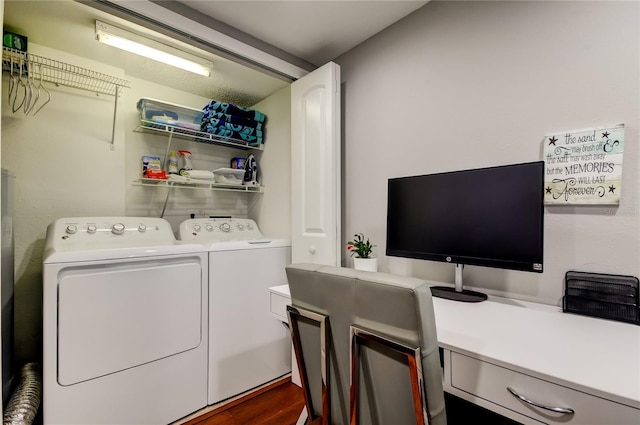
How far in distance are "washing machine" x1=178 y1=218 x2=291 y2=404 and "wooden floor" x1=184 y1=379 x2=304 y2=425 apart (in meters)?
0.08

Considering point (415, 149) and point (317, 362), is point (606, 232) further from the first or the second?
point (317, 362)

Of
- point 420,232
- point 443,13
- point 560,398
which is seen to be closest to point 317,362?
point 560,398

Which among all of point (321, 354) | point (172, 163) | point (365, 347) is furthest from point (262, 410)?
point (172, 163)

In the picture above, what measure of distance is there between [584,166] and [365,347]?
116cm

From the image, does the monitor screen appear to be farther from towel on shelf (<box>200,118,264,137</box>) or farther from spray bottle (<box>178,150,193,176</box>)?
spray bottle (<box>178,150,193,176</box>)

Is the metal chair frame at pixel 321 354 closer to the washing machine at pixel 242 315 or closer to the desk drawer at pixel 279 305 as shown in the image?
the desk drawer at pixel 279 305

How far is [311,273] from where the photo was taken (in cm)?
89

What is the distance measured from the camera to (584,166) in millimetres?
1191

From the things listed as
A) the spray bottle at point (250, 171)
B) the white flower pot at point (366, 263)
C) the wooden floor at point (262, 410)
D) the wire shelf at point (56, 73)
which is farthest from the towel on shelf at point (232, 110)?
the wooden floor at point (262, 410)

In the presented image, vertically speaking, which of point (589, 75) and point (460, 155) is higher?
point (589, 75)

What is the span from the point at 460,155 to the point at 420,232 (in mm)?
471

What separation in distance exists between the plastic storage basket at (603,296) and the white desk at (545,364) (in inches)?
1.4

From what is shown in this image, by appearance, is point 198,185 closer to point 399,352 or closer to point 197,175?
point 197,175

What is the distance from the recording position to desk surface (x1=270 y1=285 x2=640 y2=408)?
70 cm
